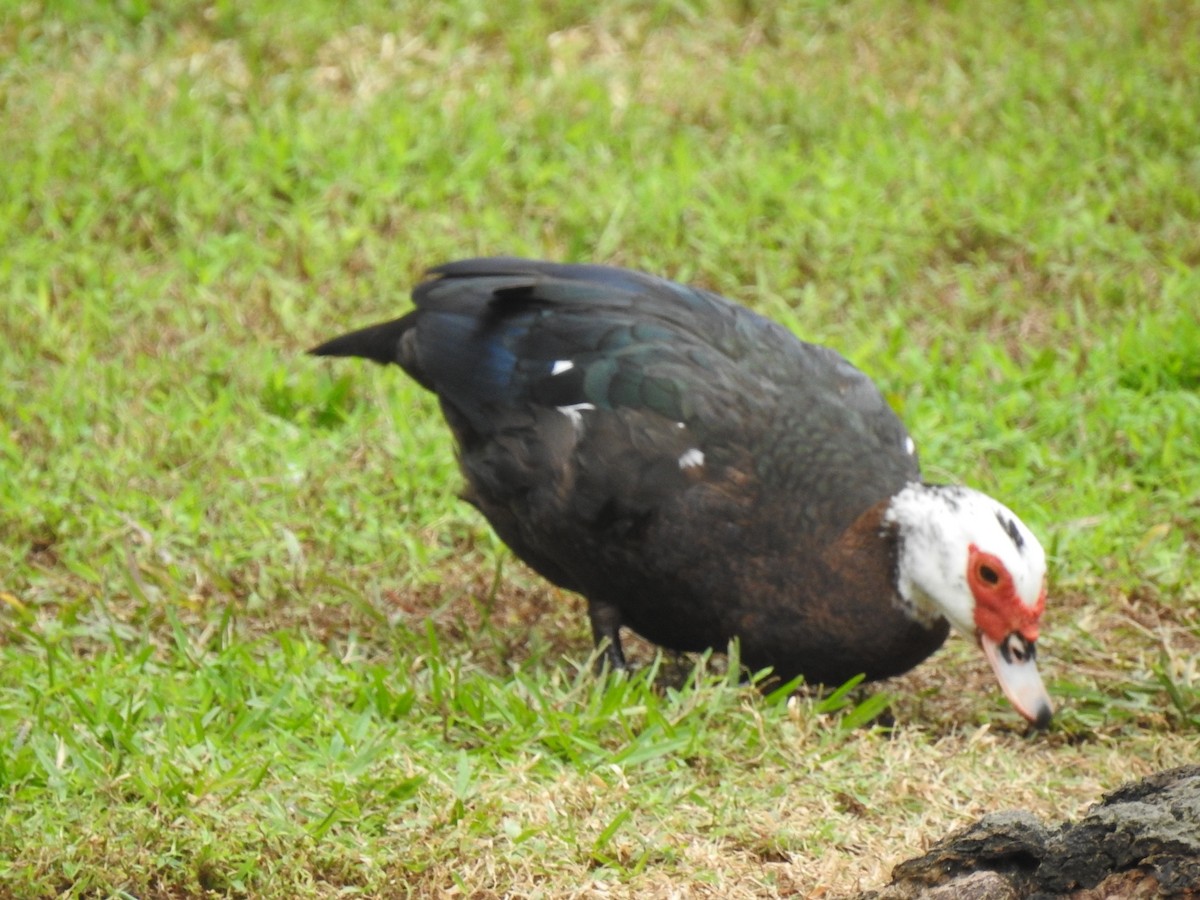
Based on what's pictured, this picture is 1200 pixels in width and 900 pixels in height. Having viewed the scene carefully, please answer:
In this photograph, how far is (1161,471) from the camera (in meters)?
4.90

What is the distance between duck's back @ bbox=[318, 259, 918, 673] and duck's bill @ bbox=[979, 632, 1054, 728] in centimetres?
41

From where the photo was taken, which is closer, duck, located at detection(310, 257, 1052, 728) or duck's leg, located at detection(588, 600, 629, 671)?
duck, located at detection(310, 257, 1052, 728)

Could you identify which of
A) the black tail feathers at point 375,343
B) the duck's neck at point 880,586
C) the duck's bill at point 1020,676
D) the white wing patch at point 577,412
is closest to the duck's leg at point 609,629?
the white wing patch at point 577,412

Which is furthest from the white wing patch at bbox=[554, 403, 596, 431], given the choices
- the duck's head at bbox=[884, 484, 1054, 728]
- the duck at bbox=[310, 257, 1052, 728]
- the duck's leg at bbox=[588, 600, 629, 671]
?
the duck's head at bbox=[884, 484, 1054, 728]

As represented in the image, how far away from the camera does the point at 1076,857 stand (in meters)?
2.29

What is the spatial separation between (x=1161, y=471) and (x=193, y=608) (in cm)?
285

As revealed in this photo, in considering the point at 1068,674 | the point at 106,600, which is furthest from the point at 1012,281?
the point at 106,600

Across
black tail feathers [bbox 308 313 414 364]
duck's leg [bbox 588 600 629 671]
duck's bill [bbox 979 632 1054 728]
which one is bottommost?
duck's leg [bbox 588 600 629 671]

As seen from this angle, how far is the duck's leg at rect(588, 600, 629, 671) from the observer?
3930 millimetres

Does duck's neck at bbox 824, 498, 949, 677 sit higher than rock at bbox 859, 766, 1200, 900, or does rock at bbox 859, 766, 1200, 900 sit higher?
rock at bbox 859, 766, 1200, 900

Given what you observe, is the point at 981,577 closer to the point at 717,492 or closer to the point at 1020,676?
the point at 1020,676

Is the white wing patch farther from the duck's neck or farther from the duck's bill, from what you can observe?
the duck's bill

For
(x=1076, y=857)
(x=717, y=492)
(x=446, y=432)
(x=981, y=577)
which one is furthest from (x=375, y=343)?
(x=1076, y=857)

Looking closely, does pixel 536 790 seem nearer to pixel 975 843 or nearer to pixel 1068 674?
pixel 975 843
